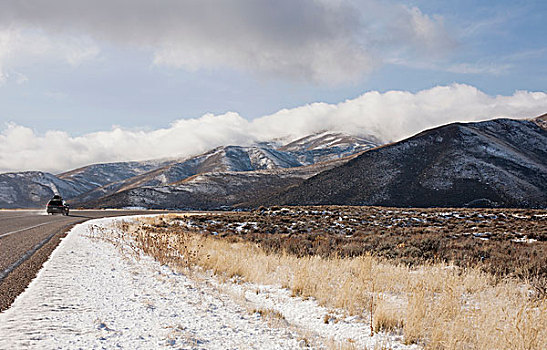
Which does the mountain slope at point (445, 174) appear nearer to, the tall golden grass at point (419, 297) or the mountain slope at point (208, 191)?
the mountain slope at point (208, 191)

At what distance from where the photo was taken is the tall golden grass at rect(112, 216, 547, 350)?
4.03 m

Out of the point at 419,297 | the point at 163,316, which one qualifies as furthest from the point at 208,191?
the point at 419,297

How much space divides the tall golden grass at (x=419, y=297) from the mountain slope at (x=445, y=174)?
60082 mm

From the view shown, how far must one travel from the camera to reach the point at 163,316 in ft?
16.0

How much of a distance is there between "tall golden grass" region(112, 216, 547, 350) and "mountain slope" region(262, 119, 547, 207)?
60082 millimetres

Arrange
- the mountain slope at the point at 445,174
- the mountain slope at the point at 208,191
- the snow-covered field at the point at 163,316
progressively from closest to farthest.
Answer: the snow-covered field at the point at 163,316 → the mountain slope at the point at 445,174 → the mountain slope at the point at 208,191

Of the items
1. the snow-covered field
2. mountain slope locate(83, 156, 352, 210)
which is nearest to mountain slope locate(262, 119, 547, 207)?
mountain slope locate(83, 156, 352, 210)

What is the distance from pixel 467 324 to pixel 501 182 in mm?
73884

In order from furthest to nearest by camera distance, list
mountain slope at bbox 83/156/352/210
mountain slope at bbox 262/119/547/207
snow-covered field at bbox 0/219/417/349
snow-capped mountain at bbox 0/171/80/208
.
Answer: snow-capped mountain at bbox 0/171/80/208
mountain slope at bbox 83/156/352/210
mountain slope at bbox 262/119/547/207
snow-covered field at bbox 0/219/417/349

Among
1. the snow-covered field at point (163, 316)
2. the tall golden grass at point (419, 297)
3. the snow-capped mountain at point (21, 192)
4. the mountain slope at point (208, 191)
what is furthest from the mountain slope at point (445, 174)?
the snow-capped mountain at point (21, 192)

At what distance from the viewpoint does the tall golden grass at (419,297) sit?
403cm

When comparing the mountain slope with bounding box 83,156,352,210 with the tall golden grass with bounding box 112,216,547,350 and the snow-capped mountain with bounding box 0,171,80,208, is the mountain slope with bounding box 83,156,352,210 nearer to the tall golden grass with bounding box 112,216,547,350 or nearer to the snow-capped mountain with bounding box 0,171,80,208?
the tall golden grass with bounding box 112,216,547,350

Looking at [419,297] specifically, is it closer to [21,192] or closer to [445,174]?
[445,174]

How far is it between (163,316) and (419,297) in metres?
3.91
